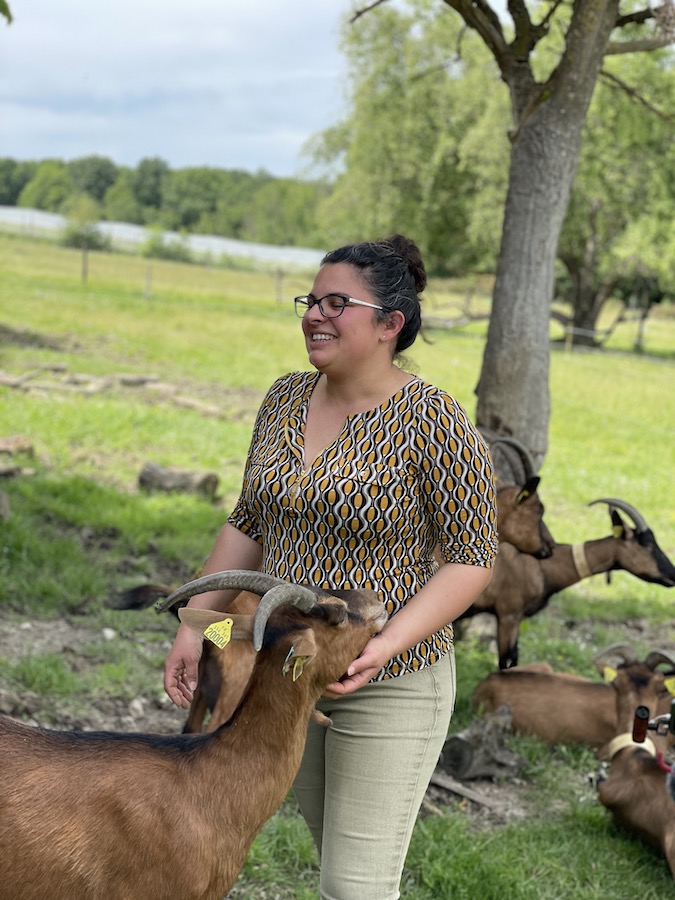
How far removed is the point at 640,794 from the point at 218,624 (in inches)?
119

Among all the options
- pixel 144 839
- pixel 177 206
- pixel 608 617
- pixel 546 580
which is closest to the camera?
pixel 144 839

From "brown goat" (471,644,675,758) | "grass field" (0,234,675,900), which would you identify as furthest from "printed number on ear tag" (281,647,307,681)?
"brown goat" (471,644,675,758)

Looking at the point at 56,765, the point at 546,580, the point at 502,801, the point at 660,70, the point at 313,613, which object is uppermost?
the point at 660,70

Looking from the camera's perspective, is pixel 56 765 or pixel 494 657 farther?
pixel 494 657

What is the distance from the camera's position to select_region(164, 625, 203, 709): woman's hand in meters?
3.38

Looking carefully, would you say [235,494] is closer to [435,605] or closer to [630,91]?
[630,91]

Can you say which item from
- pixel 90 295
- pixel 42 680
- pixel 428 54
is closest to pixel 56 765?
pixel 42 680

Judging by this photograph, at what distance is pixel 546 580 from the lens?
22.5 ft

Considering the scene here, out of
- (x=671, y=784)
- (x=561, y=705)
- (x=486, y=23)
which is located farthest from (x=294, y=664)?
(x=486, y=23)

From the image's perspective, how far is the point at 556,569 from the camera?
22.6 feet

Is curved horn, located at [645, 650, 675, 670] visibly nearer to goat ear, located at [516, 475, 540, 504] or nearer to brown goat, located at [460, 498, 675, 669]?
brown goat, located at [460, 498, 675, 669]

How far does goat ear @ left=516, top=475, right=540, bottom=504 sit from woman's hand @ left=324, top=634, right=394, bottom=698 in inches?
134

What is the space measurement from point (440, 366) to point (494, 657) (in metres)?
16.3

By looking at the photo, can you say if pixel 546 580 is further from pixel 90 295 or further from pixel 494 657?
pixel 90 295
